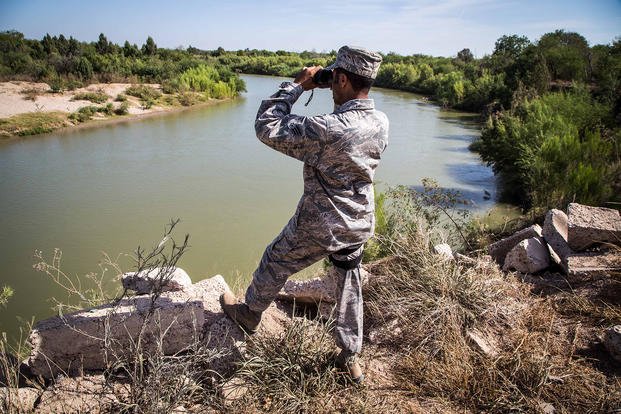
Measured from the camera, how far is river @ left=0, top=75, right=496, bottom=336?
5.12 meters

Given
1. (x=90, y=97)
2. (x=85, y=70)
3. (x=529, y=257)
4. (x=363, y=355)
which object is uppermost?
(x=85, y=70)

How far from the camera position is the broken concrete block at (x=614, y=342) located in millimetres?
1835

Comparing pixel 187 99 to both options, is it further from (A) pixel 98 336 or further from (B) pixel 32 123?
(A) pixel 98 336

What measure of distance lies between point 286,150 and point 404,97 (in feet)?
76.7

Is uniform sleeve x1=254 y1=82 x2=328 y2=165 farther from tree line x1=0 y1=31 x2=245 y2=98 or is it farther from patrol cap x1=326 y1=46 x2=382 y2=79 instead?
tree line x1=0 y1=31 x2=245 y2=98

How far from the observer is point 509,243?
3148 mm

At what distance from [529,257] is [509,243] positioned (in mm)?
426

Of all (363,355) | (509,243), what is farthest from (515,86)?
(363,355)

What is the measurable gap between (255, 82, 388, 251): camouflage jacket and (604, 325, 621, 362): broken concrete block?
4.31 ft

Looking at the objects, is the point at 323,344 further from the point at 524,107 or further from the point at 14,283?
the point at 524,107

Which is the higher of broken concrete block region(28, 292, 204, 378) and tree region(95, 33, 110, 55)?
tree region(95, 33, 110, 55)

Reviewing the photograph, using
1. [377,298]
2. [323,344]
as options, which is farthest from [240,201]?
[323,344]

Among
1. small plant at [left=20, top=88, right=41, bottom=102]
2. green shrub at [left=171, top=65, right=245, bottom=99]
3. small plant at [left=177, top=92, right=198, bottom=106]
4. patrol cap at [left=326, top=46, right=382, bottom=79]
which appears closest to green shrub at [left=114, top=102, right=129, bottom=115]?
small plant at [left=20, top=88, right=41, bottom=102]

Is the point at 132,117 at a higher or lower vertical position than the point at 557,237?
higher
